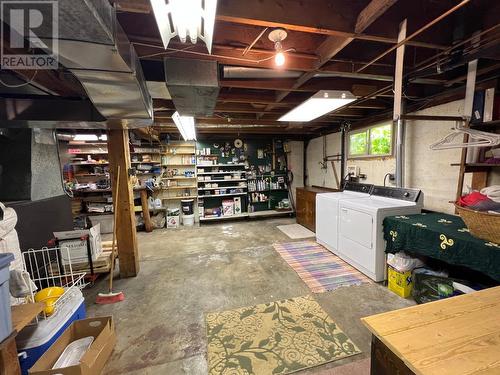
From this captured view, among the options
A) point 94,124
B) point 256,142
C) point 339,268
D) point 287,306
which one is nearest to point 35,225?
Answer: point 94,124

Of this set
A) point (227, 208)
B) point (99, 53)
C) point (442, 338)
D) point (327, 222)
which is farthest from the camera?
point (227, 208)

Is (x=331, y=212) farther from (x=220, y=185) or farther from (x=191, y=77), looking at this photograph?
(x=220, y=185)

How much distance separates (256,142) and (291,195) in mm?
1856

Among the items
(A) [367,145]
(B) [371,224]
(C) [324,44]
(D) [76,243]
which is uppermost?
(C) [324,44]

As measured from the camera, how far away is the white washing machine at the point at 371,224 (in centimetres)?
253

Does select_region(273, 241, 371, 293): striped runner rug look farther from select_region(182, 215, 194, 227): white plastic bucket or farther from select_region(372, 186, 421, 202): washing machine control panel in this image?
select_region(182, 215, 194, 227): white plastic bucket

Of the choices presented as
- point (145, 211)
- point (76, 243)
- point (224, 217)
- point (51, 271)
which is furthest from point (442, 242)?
point (145, 211)

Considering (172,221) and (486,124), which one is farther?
(172,221)

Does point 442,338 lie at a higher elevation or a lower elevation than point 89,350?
higher

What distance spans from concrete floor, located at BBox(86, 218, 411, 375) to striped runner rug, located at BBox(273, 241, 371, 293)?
0.12 meters

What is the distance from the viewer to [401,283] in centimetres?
230

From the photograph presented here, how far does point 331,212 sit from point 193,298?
7.75 ft

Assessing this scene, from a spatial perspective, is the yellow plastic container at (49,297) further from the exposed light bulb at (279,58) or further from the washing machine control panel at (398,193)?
the washing machine control panel at (398,193)

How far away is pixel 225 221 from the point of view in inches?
228
